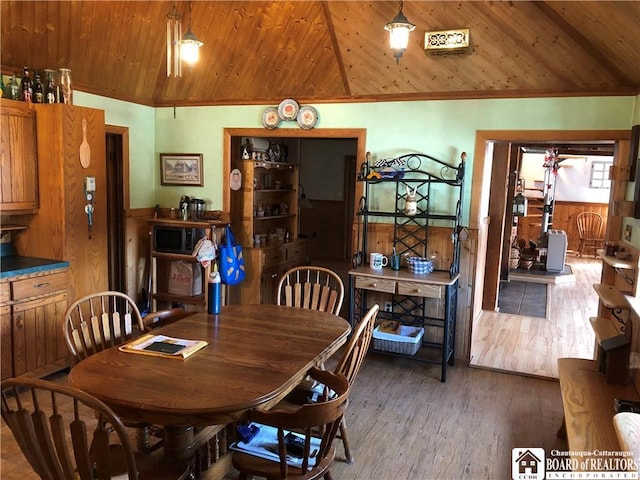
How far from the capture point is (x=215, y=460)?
8.46ft

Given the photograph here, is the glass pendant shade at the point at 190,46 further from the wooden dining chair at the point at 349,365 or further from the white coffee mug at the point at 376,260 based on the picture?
the white coffee mug at the point at 376,260

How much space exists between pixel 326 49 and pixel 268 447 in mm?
3371

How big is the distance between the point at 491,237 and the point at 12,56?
5.15m

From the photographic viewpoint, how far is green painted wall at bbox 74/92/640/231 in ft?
12.9

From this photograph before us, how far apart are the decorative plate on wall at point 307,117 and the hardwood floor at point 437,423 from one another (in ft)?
7.28

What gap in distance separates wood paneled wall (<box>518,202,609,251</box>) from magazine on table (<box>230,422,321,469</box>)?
965cm

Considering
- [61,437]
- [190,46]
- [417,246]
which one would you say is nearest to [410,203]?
[417,246]

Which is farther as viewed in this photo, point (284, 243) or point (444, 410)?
point (284, 243)

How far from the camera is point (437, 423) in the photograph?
3.33 meters

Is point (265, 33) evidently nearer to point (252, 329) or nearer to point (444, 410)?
point (252, 329)

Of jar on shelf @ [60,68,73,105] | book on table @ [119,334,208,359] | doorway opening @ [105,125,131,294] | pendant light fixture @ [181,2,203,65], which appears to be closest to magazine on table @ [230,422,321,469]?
book on table @ [119,334,208,359]

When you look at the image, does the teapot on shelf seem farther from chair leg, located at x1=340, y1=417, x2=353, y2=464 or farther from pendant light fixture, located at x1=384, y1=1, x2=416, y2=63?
chair leg, located at x1=340, y1=417, x2=353, y2=464

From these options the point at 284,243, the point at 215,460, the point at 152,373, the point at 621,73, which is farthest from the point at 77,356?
the point at 621,73

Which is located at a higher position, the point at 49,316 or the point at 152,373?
the point at 152,373
